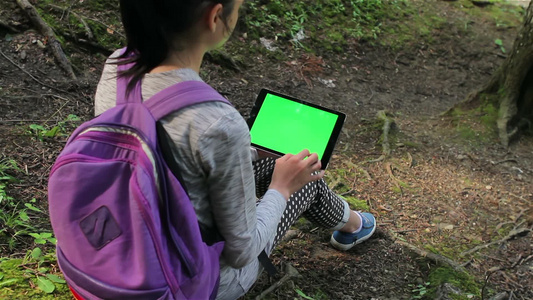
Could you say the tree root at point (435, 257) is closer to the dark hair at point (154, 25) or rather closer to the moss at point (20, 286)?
the moss at point (20, 286)

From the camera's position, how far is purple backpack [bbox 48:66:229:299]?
1.24m

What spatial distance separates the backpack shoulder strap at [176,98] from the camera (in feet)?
4.19

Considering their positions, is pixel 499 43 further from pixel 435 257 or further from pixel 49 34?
pixel 49 34

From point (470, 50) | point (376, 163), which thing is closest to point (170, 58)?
point (376, 163)

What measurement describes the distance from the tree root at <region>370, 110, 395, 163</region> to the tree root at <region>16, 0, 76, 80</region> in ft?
10.6

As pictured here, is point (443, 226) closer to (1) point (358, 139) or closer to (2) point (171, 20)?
(1) point (358, 139)

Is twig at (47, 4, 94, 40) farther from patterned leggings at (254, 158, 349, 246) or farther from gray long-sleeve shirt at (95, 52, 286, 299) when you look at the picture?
gray long-sleeve shirt at (95, 52, 286, 299)

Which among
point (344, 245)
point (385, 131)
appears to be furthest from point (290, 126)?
point (385, 131)

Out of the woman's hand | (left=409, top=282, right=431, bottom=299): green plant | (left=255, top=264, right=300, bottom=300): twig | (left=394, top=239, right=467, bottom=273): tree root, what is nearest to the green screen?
the woman's hand

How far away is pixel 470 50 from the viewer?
315 inches

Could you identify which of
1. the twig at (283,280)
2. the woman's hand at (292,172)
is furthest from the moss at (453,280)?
the woman's hand at (292,172)

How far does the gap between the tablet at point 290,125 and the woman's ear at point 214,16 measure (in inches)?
32.7

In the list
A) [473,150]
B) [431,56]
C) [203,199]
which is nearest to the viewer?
[203,199]

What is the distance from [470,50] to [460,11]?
70.8 inches
